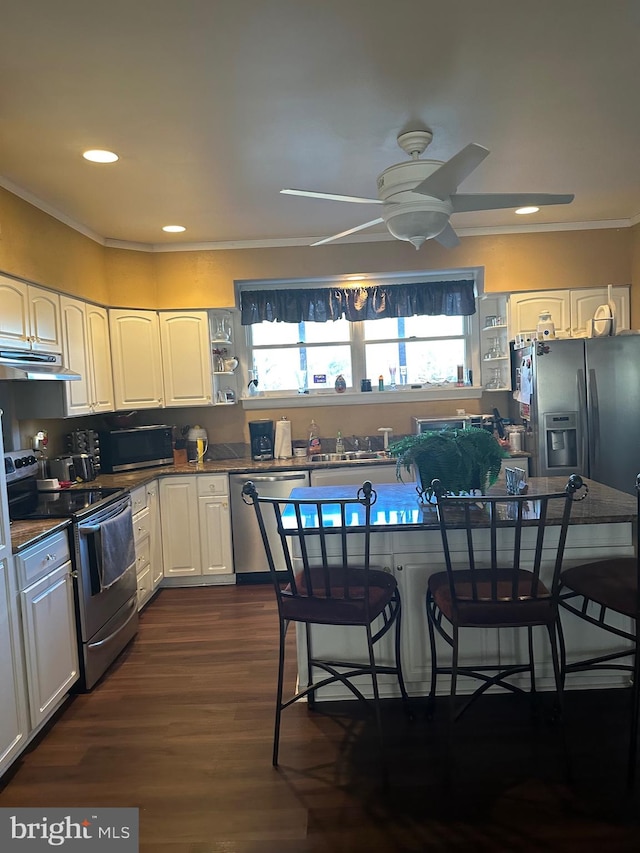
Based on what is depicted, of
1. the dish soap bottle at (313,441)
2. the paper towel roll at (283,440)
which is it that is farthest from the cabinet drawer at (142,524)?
the dish soap bottle at (313,441)

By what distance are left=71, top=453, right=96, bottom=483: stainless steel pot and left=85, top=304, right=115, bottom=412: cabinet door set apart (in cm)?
37

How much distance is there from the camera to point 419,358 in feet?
17.0

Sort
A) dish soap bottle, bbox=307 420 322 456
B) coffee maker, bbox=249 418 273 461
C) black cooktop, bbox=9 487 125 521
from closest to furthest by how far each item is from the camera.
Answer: black cooktop, bbox=9 487 125 521, coffee maker, bbox=249 418 273 461, dish soap bottle, bbox=307 420 322 456

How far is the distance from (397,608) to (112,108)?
2434 millimetres

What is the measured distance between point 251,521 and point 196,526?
43 cm

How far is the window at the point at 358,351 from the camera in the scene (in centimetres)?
518

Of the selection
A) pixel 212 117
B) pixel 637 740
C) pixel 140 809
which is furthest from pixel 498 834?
pixel 212 117

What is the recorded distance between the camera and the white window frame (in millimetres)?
5023

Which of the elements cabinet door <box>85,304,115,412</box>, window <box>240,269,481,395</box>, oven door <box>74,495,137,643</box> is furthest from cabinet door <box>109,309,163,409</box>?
oven door <box>74,495,137,643</box>

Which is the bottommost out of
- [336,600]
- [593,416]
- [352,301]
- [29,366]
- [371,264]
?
[336,600]

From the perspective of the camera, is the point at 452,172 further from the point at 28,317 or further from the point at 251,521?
the point at 251,521

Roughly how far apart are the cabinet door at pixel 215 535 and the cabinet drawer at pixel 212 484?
0.05 meters

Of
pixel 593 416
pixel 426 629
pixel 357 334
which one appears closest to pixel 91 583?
pixel 426 629

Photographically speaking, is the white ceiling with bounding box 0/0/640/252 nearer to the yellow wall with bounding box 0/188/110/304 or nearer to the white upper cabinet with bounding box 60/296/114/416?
the yellow wall with bounding box 0/188/110/304
